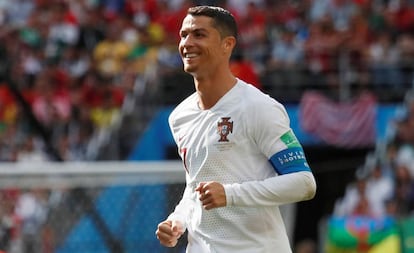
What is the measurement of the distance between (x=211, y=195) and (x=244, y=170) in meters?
0.40

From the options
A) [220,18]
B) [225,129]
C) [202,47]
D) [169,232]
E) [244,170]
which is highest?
[220,18]

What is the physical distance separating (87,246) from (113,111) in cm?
851

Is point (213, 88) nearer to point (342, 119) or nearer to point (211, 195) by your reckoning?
point (211, 195)

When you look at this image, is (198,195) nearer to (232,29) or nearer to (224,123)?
(224,123)

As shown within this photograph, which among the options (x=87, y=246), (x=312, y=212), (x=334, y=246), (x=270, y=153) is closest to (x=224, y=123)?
(x=270, y=153)

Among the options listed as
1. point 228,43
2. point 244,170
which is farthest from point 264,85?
point 244,170

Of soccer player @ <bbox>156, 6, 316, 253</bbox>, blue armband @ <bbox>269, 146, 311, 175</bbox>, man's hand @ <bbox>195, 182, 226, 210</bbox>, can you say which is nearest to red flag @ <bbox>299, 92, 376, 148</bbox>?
soccer player @ <bbox>156, 6, 316, 253</bbox>

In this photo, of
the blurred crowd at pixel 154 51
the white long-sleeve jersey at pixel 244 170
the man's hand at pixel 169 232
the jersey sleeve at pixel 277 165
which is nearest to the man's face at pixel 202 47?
the white long-sleeve jersey at pixel 244 170

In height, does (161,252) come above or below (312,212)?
above

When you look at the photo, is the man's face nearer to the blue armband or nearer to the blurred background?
the blue armband

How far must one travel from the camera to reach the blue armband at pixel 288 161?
6043 millimetres

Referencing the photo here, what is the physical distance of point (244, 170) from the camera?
617cm

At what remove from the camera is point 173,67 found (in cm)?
1858

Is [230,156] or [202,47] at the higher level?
[202,47]
